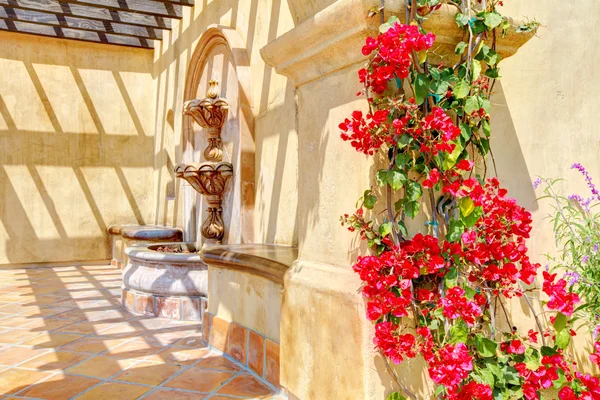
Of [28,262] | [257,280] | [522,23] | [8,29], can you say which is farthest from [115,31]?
[522,23]

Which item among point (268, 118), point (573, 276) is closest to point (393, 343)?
point (573, 276)

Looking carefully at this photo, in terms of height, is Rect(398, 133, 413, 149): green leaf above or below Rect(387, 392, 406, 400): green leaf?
above

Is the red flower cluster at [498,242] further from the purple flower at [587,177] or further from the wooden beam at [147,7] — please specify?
the wooden beam at [147,7]

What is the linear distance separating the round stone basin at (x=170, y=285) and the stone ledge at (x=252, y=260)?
1.11m

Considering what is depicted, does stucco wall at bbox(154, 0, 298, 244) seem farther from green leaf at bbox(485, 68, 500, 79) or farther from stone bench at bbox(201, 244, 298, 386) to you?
green leaf at bbox(485, 68, 500, 79)

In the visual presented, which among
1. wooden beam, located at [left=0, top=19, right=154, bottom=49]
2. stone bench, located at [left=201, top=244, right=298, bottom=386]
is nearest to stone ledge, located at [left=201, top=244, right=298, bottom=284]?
stone bench, located at [left=201, top=244, right=298, bottom=386]

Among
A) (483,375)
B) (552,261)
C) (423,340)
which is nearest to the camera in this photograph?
(483,375)

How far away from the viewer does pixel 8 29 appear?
7.51 metres

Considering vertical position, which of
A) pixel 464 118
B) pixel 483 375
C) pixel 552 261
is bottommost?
pixel 483 375

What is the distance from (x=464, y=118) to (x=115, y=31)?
24.0 feet

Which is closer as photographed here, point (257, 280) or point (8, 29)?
point (257, 280)

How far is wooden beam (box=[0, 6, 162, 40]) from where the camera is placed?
726 cm

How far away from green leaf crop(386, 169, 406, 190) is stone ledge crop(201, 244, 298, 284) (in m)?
0.93

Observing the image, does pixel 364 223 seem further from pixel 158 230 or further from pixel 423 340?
pixel 158 230
